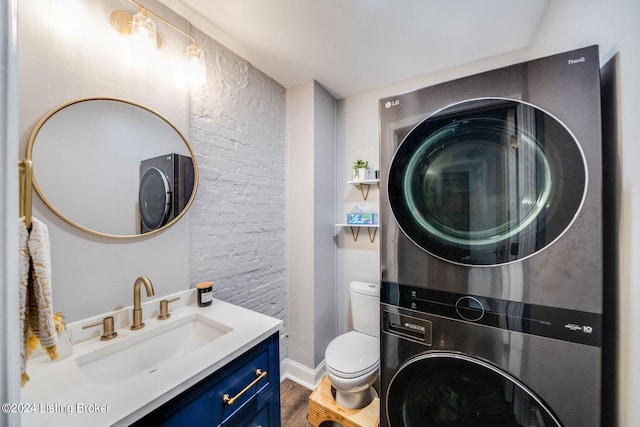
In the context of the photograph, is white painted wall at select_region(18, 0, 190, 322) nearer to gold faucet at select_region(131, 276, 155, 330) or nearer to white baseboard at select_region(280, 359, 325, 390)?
gold faucet at select_region(131, 276, 155, 330)

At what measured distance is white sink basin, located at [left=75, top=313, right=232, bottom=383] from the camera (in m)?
0.93

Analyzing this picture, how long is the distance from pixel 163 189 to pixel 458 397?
1.65 metres

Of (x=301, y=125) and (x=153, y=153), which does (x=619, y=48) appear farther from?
(x=153, y=153)

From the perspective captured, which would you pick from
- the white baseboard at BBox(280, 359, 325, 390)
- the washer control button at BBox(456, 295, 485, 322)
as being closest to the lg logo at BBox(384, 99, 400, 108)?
the washer control button at BBox(456, 295, 485, 322)

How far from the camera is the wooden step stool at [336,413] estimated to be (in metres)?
1.46

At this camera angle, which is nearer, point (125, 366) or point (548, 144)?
point (548, 144)

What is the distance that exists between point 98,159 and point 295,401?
1969 millimetres

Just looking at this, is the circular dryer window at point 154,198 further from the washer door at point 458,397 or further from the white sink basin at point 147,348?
the washer door at point 458,397

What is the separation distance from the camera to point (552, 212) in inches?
32.3

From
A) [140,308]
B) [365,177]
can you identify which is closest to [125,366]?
[140,308]

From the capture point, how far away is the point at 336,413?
1515mm

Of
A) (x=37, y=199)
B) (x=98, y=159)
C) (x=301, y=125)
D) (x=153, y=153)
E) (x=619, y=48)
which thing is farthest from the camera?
(x=301, y=125)

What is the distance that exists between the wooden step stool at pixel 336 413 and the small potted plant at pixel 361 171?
161 centimetres

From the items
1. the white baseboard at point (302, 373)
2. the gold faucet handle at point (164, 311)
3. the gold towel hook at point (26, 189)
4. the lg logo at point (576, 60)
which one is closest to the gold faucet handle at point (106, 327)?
the gold faucet handle at point (164, 311)
